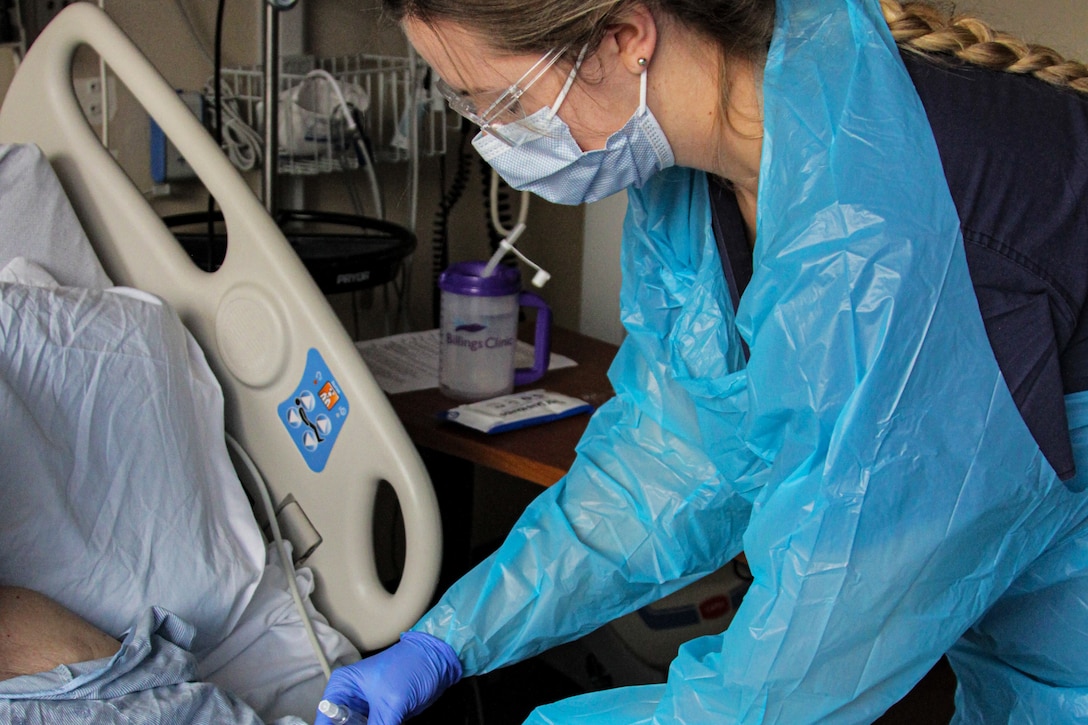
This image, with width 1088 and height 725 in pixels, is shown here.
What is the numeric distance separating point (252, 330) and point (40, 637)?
0.46 meters

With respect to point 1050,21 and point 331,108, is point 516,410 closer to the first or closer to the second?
point 331,108

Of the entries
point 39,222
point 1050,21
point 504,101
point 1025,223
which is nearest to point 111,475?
point 39,222

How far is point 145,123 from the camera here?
1.97 m

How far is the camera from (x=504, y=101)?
101 centimetres

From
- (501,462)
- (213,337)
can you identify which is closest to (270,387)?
(213,337)

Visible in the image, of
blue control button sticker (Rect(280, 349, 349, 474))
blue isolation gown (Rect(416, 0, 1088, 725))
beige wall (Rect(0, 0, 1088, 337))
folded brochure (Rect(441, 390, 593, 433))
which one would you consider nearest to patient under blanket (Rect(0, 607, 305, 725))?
blue control button sticker (Rect(280, 349, 349, 474))

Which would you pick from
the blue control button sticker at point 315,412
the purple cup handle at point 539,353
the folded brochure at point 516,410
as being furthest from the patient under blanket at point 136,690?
the purple cup handle at point 539,353

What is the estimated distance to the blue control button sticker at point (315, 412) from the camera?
54.3 inches

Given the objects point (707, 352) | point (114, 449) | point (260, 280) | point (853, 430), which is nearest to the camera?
point (853, 430)

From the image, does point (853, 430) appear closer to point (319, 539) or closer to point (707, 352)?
point (707, 352)

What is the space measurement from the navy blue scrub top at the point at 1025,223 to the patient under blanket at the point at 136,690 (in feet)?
2.72

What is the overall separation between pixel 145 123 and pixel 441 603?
120cm

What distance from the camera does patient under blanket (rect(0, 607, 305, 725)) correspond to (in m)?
1.08

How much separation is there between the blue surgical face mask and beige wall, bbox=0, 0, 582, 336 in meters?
0.61
